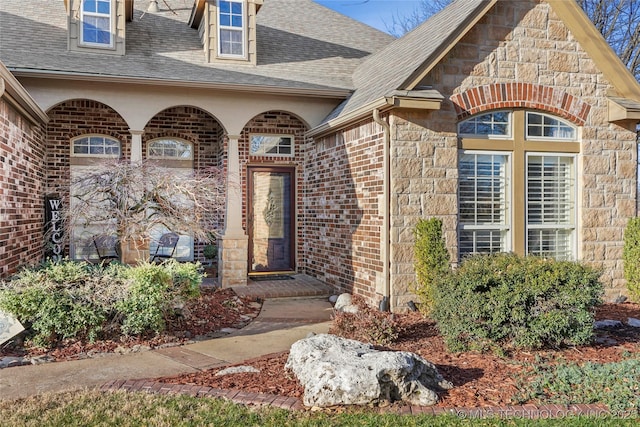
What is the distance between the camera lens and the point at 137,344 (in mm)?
5891

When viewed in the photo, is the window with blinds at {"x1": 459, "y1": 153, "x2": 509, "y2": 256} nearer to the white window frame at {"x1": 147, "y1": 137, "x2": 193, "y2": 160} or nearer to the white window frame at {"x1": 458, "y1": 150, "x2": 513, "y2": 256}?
the white window frame at {"x1": 458, "y1": 150, "x2": 513, "y2": 256}

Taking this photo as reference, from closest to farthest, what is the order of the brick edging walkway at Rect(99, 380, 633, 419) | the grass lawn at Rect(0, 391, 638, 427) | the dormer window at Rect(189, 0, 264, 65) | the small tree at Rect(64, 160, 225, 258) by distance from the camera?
the grass lawn at Rect(0, 391, 638, 427) → the brick edging walkway at Rect(99, 380, 633, 419) → the small tree at Rect(64, 160, 225, 258) → the dormer window at Rect(189, 0, 264, 65)

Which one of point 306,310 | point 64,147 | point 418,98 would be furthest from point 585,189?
point 64,147

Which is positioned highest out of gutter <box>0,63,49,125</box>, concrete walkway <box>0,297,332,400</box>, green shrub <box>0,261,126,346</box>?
gutter <box>0,63,49,125</box>

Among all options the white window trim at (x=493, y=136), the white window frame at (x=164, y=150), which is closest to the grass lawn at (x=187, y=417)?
the white window trim at (x=493, y=136)

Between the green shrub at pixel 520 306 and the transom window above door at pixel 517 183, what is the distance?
8.03 ft

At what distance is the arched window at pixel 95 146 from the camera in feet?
34.5

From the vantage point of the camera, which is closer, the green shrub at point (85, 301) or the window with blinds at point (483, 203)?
the green shrub at point (85, 301)

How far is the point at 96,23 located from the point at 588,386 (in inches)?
405

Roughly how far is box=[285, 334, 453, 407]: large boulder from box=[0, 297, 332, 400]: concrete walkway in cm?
134

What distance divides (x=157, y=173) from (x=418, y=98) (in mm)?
3850

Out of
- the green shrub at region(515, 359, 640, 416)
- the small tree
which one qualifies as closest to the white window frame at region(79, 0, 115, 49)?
the small tree

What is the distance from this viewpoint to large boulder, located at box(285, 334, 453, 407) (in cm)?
395

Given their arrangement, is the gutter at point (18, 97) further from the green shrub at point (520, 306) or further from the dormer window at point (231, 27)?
the green shrub at point (520, 306)
